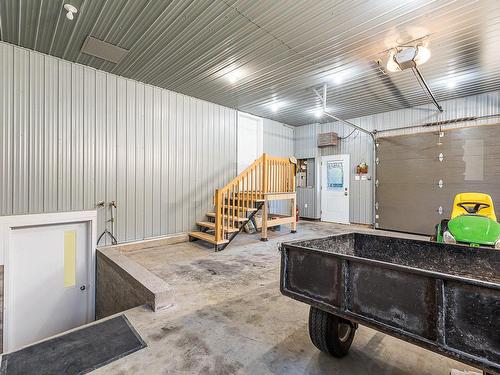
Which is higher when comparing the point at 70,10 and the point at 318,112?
the point at 318,112

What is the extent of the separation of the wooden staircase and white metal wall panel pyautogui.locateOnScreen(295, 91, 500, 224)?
2279 millimetres

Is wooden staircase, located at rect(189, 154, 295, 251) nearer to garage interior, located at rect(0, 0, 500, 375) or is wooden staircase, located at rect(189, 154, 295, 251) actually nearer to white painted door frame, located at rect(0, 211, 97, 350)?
garage interior, located at rect(0, 0, 500, 375)

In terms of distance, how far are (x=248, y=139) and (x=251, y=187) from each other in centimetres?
244

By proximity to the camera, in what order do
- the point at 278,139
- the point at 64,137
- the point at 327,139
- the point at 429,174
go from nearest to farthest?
the point at 64,137 → the point at 429,174 → the point at 327,139 → the point at 278,139

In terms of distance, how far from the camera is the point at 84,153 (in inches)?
178

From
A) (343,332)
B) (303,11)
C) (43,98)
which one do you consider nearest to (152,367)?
(343,332)

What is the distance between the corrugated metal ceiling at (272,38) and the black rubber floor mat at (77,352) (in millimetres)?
3568

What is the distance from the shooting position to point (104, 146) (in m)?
4.75

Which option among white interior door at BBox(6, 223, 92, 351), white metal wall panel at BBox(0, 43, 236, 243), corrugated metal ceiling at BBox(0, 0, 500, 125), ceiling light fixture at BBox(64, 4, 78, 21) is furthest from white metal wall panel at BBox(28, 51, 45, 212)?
ceiling light fixture at BBox(64, 4, 78, 21)

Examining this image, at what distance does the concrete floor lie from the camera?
1850 millimetres

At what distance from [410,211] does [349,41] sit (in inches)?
189

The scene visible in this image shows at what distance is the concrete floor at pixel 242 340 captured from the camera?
185 centimetres

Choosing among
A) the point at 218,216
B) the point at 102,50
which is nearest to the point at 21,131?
the point at 102,50

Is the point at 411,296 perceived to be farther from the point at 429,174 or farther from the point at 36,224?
the point at 429,174
